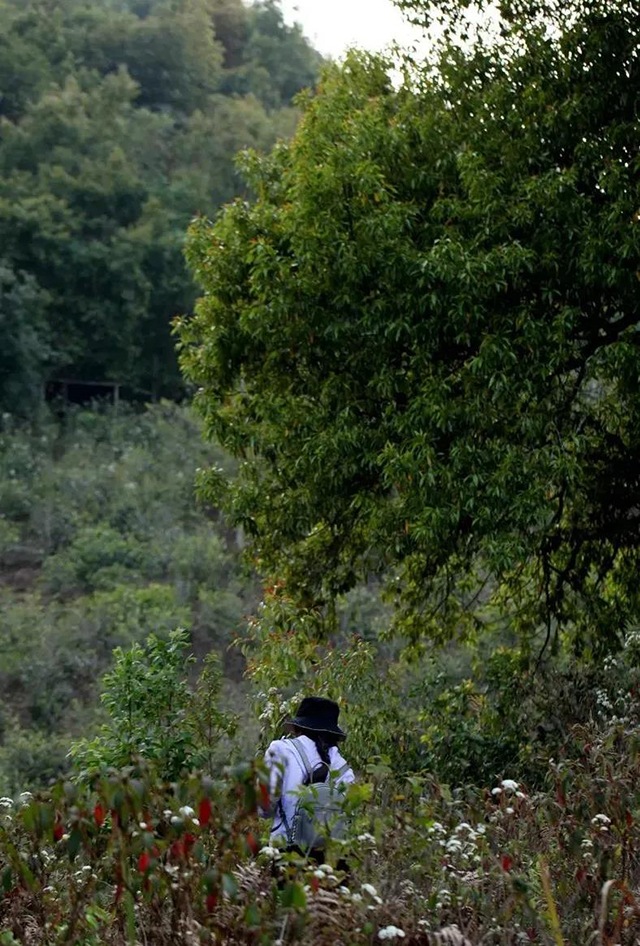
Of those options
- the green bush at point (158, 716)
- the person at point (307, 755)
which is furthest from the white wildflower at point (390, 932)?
the green bush at point (158, 716)

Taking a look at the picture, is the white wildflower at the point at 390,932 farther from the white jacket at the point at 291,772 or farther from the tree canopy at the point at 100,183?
the tree canopy at the point at 100,183

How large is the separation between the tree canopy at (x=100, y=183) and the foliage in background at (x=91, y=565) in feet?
7.09

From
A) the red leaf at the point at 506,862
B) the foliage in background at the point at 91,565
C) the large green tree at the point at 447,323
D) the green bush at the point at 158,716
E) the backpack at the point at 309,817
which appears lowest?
the foliage in background at the point at 91,565

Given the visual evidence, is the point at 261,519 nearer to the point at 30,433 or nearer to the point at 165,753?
the point at 165,753

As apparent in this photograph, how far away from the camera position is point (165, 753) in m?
7.46

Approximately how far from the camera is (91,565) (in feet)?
87.8

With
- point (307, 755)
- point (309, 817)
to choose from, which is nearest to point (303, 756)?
point (307, 755)

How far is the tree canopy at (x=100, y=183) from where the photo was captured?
109 ft

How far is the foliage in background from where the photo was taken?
859 inches

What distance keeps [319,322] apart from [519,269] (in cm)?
178

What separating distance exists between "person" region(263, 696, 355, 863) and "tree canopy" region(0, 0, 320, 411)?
27847mm

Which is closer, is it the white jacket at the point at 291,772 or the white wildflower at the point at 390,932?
the white wildflower at the point at 390,932

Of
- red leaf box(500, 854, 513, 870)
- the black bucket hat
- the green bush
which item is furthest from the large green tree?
red leaf box(500, 854, 513, 870)

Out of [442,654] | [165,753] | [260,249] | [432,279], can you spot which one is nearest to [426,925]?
[165,753]
